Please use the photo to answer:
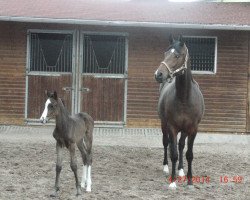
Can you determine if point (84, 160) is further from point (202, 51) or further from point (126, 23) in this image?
point (202, 51)

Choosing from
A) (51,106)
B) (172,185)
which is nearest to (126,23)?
(172,185)

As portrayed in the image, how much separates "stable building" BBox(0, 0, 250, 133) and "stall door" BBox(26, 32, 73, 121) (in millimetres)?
27

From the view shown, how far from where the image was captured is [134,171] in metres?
8.78

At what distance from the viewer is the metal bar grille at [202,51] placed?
45.4ft

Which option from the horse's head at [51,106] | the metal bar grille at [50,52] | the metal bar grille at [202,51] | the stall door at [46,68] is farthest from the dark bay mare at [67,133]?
the metal bar grille at [202,51]

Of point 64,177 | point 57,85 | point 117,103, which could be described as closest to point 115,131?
point 117,103

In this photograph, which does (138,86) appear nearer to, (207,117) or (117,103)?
(117,103)

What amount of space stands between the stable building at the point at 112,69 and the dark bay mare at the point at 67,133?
254 inches

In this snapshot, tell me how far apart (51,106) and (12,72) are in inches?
293

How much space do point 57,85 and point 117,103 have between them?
1742mm

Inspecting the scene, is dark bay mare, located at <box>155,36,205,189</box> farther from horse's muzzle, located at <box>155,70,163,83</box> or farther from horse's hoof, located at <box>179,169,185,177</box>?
horse's hoof, located at <box>179,169,185,177</box>
